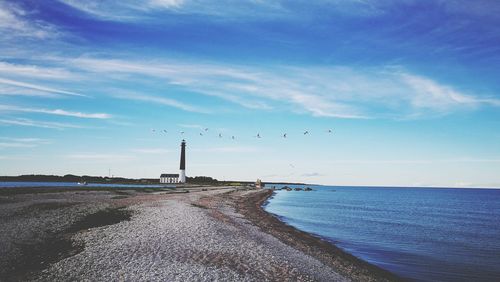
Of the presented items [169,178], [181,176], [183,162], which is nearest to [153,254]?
[183,162]

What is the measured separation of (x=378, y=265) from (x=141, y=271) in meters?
15.0

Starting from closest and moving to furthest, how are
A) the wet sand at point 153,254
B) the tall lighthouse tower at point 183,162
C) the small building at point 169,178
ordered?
the wet sand at point 153,254, the tall lighthouse tower at point 183,162, the small building at point 169,178

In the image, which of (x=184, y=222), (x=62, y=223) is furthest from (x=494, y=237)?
(x=62, y=223)

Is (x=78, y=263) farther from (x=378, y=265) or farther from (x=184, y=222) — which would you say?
(x=378, y=265)

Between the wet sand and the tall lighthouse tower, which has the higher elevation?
the tall lighthouse tower

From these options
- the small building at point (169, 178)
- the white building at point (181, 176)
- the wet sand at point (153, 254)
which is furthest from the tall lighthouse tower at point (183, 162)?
the wet sand at point (153, 254)

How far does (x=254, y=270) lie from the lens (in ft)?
46.8

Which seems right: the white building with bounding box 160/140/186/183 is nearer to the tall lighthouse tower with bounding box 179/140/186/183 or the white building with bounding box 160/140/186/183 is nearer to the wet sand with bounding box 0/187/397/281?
the tall lighthouse tower with bounding box 179/140/186/183

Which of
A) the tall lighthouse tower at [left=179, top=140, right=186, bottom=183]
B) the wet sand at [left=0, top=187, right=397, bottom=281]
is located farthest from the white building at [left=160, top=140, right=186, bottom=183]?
the wet sand at [left=0, top=187, right=397, bottom=281]

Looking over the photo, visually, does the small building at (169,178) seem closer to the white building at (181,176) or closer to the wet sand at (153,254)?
the white building at (181,176)

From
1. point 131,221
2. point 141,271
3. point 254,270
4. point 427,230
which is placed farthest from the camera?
point 427,230

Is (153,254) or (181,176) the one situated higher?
(181,176)

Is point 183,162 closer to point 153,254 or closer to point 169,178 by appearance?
point 169,178

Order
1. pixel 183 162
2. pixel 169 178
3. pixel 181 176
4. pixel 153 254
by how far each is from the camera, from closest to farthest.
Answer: pixel 153 254, pixel 183 162, pixel 181 176, pixel 169 178
